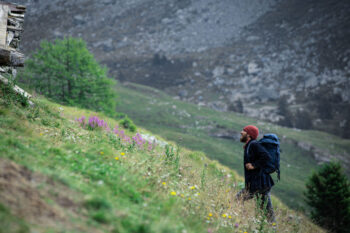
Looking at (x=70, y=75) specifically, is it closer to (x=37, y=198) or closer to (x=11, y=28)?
(x=11, y=28)

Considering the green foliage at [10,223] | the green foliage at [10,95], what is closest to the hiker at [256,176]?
the green foliage at [10,223]

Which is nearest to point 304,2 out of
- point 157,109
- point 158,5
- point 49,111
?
point 158,5

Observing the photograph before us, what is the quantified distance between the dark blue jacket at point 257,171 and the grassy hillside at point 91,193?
2.30ft

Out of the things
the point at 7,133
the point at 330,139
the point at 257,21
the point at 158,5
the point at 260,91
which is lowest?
the point at 330,139

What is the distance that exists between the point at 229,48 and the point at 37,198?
337 feet

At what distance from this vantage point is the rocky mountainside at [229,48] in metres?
73.5

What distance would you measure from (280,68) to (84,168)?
3590 inches

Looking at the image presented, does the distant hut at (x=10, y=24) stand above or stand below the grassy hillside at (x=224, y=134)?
above

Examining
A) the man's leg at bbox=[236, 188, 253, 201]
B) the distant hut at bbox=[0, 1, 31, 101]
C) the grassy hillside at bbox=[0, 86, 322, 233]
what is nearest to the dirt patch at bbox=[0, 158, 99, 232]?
the grassy hillside at bbox=[0, 86, 322, 233]

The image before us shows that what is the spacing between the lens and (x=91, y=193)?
352 cm

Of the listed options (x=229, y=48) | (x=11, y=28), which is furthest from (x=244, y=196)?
(x=229, y=48)

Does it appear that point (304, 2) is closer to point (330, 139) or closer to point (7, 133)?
point (330, 139)

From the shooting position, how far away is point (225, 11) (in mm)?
106750

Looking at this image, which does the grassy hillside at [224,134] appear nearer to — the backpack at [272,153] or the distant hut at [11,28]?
the backpack at [272,153]
